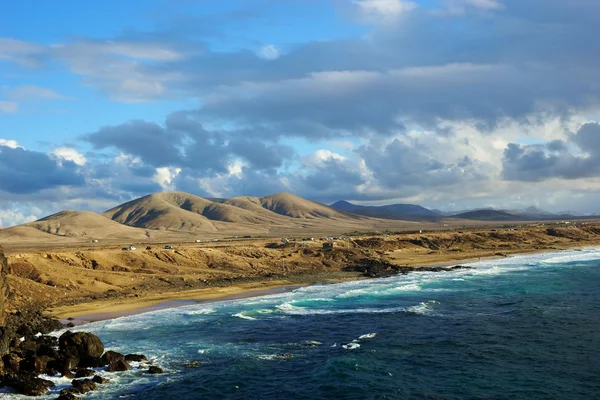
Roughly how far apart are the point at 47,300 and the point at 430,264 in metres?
70.3

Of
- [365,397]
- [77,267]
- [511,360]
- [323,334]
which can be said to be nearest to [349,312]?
[323,334]

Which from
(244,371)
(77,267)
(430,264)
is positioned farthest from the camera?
(430,264)

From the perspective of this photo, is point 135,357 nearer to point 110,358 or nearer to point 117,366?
point 110,358

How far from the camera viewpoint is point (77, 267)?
249ft

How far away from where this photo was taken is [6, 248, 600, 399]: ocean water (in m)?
30.1

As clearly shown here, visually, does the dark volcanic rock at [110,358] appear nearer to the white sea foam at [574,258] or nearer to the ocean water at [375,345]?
the ocean water at [375,345]

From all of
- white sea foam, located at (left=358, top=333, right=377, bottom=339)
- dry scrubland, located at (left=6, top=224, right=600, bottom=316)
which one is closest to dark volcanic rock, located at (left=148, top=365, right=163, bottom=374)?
white sea foam, located at (left=358, top=333, right=377, bottom=339)

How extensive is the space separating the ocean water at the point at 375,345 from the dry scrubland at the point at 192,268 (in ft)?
41.3

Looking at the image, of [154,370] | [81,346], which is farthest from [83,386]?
[81,346]

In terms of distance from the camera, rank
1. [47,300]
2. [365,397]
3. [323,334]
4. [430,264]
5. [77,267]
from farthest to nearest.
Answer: [430,264], [77,267], [47,300], [323,334], [365,397]

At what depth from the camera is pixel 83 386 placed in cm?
3022

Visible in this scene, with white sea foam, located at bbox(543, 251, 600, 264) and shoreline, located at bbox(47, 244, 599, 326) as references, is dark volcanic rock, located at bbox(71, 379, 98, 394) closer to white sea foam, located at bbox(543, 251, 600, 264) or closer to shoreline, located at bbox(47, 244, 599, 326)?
shoreline, located at bbox(47, 244, 599, 326)

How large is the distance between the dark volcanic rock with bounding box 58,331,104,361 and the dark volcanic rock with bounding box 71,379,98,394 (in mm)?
4691

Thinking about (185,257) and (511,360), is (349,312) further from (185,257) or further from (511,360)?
(185,257)
